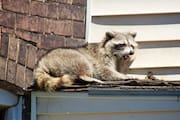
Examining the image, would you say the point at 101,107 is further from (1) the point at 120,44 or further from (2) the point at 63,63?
(1) the point at 120,44

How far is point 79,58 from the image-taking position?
4562 mm

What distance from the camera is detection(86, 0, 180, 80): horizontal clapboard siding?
4.60 meters

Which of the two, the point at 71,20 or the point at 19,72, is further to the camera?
the point at 71,20

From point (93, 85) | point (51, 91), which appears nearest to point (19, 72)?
point (51, 91)

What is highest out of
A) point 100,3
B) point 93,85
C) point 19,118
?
point 100,3

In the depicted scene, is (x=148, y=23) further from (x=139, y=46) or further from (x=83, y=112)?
(x=83, y=112)

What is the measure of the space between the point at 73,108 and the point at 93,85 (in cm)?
23

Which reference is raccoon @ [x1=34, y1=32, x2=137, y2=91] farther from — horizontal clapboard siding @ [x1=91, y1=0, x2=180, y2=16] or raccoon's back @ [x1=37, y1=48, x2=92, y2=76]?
horizontal clapboard siding @ [x1=91, y1=0, x2=180, y2=16]

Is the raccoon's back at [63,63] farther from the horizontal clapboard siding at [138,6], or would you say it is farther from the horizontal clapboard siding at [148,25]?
the horizontal clapboard siding at [138,6]

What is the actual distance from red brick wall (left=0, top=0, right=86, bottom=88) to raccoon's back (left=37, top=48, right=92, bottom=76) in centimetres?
8

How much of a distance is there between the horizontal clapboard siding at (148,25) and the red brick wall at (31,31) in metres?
0.14

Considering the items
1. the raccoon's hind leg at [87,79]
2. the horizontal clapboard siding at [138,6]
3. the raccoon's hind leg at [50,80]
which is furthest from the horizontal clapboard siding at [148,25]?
the raccoon's hind leg at [50,80]

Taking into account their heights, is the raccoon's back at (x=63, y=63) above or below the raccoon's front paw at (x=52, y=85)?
above

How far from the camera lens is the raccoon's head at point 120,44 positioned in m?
4.62
